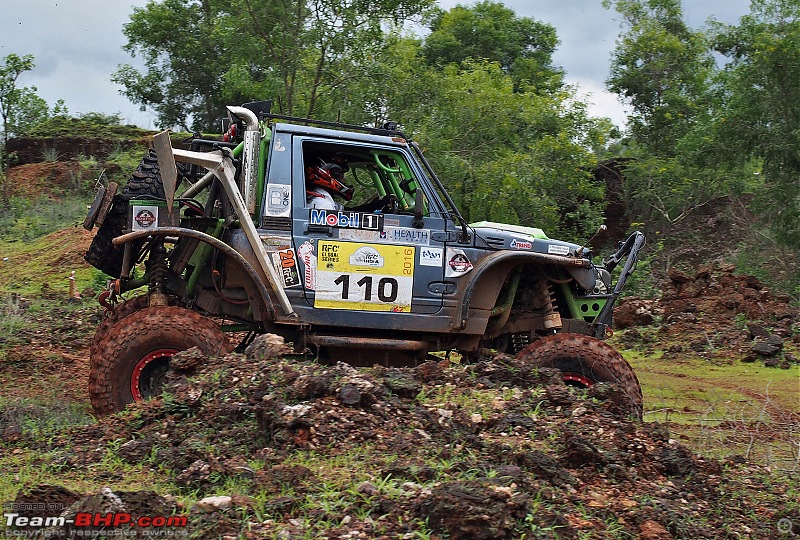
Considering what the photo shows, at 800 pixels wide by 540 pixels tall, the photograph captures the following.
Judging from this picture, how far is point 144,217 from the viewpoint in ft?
24.7

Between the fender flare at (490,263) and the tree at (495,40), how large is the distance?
20.0m

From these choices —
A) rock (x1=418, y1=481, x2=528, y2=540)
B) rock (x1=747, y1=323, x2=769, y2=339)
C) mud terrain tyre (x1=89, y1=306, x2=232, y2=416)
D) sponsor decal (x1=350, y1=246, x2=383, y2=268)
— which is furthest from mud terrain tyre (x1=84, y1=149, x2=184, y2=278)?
rock (x1=747, y1=323, x2=769, y2=339)

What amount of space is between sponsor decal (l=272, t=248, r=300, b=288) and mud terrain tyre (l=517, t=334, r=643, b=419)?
1967 mm

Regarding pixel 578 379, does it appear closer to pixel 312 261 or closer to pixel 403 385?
pixel 403 385

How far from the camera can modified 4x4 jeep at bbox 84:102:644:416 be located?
7508mm

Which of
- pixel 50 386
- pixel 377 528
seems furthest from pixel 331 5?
pixel 377 528

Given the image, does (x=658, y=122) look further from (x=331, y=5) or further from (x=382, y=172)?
(x=382, y=172)

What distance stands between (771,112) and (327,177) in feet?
38.7

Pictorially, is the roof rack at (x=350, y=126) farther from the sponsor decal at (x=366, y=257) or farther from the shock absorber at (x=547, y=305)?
the shock absorber at (x=547, y=305)

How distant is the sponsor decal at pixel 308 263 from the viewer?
25.1ft

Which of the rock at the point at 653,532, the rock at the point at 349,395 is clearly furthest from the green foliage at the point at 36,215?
the rock at the point at 653,532

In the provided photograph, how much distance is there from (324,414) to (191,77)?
2075 cm

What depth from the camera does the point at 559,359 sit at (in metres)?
7.81

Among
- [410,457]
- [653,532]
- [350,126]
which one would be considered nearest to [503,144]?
[350,126]
